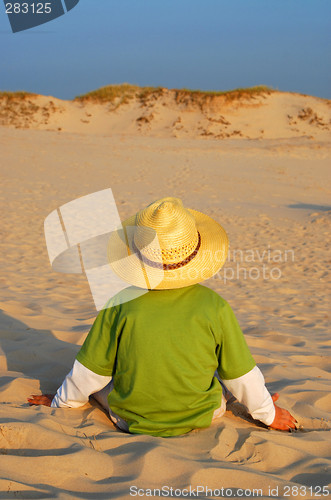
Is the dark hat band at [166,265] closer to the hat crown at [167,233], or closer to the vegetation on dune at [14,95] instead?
the hat crown at [167,233]

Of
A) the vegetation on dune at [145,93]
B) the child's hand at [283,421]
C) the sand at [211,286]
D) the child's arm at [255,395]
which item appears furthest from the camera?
the vegetation on dune at [145,93]

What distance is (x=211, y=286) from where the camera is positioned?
21.9ft

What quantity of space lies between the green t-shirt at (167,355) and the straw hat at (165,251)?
88 millimetres

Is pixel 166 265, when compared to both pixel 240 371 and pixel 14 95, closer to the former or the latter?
pixel 240 371

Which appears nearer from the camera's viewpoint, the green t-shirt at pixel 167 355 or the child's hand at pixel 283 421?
the green t-shirt at pixel 167 355

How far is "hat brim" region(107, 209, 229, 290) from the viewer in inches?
88.5

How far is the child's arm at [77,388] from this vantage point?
2.46 meters

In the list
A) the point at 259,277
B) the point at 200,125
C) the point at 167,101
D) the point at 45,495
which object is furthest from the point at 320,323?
the point at 167,101

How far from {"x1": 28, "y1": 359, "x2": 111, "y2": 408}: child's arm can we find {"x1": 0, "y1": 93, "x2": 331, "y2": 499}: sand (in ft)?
0.25

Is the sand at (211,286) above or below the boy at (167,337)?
below

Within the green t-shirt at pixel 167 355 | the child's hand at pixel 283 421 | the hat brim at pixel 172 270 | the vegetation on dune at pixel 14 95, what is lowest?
the vegetation on dune at pixel 14 95

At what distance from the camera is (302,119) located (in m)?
30.7

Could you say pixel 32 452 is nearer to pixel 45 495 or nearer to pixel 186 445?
pixel 45 495

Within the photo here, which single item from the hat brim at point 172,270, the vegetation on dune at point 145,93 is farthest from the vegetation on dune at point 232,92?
the hat brim at point 172,270
